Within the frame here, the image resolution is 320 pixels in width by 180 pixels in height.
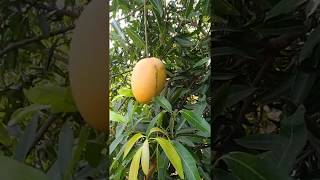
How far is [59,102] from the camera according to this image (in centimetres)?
40

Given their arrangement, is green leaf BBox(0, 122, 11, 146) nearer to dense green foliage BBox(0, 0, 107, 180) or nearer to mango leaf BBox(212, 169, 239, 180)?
dense green foliage BBox(0, 0, 107, 180)

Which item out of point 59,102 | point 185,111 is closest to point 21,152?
point 59,102

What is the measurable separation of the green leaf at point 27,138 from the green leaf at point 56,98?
0.08ft

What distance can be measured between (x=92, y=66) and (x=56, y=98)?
0.04m

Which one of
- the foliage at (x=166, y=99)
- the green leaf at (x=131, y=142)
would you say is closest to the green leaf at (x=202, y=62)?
the foliage at (x=166, y=99)

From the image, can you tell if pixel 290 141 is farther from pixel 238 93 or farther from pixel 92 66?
pixel 92 66

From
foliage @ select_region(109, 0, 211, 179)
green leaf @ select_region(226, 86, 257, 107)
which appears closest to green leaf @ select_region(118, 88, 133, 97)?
foliage @ select_region(109, 0, 211, 179)

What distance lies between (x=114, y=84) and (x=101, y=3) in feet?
0.32

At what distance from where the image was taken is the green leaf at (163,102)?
0.51 meters

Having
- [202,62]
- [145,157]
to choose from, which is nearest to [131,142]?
[145,157]

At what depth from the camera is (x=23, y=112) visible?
0.44 m

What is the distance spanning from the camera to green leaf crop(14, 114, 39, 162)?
0.43 meters

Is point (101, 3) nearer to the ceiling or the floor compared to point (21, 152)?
nearer to the ceiling

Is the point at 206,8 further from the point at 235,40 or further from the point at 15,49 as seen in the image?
the point at 15,49
